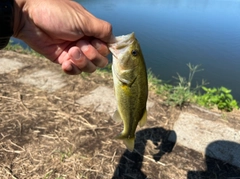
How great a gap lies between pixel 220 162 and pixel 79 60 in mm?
1992

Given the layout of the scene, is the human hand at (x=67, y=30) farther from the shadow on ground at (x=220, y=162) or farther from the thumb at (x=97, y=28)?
the shadow on ground at (x=220, y=162)

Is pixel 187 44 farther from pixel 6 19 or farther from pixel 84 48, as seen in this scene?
pixel 6 19

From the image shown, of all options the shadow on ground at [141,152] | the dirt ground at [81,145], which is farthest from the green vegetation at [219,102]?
the shadow on ground at [141,152]

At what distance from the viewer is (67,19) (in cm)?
189

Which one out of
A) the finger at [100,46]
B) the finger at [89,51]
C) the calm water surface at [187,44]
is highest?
the finger at [100,46]

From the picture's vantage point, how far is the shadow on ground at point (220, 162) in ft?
9.00

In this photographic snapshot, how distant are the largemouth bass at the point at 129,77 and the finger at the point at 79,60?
283mm

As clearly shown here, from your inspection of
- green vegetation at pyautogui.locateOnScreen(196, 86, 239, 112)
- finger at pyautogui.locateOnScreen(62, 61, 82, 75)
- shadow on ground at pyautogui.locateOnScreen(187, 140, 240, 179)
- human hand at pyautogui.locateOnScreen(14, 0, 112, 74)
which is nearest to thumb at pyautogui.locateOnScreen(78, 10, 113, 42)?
human hand at pyautogui.locateOnScreen(14, 0, 112, 74)

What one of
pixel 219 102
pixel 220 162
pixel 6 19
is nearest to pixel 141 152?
pixel 220 162

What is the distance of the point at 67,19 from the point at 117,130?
1.74 m

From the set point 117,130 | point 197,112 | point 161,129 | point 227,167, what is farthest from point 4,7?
point 197,112

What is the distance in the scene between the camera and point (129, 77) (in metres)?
1.80

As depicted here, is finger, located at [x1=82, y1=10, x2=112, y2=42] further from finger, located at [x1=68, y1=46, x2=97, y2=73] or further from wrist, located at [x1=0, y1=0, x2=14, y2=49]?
wrist, located at [x1=0, y1=0, x2=14, y2=49]

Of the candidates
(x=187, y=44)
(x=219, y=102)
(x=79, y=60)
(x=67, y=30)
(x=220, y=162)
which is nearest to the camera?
(x=67, y=30)
